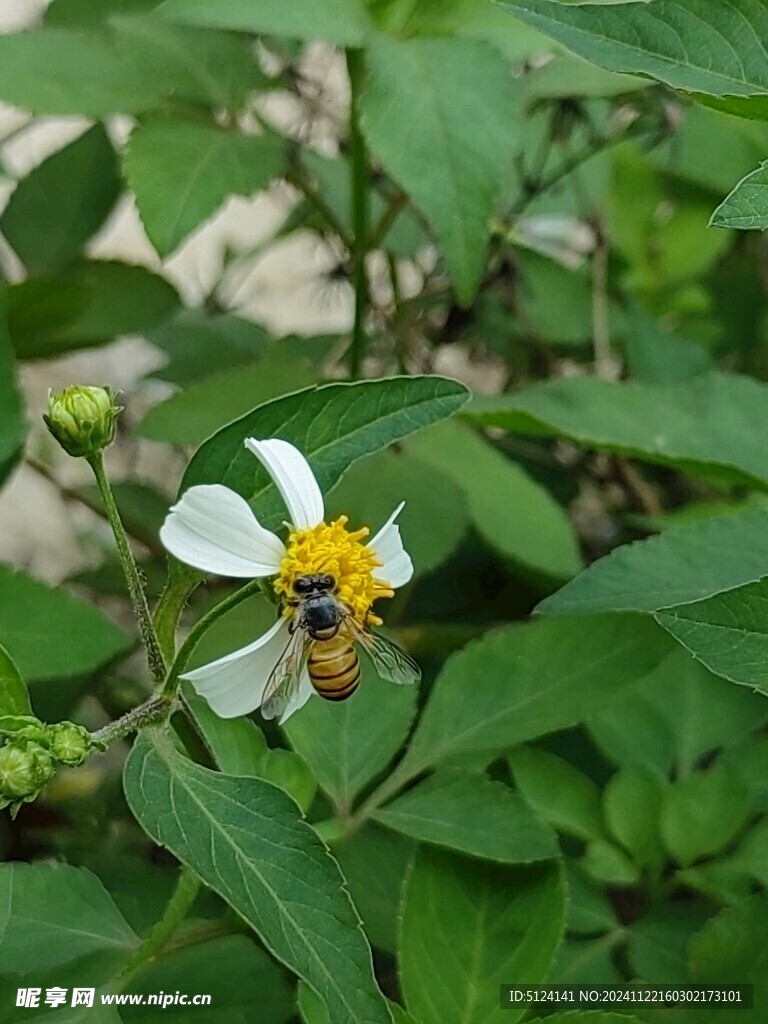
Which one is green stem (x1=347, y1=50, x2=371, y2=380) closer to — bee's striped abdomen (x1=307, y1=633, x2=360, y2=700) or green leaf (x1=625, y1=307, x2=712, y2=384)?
green leaf (x1=625, y1=307, x2=712, y2=384)

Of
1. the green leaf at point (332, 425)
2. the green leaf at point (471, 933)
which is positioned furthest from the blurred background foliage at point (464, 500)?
the green leaf at point (332, 425)

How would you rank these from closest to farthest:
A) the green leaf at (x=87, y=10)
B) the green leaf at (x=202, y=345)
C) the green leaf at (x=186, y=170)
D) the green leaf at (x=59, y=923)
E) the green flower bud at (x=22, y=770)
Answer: the green flower bud at (x=22, y=770), the green leaf at (x=59, y=923), the green leaf at (x=186, y=170), the green leaf at (x=87, y=10), the green leaf at (x=202, y=345)

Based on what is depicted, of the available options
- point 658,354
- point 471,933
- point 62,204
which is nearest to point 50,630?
point 471,933

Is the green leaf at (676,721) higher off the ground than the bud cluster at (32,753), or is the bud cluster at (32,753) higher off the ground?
the bud cluster at (32,753)

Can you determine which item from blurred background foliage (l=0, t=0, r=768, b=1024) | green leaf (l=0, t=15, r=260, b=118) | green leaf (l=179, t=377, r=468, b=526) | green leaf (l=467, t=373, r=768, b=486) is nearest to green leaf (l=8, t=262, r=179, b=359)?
blurred background foliage (l=0, t=0, r=768, b=1024)

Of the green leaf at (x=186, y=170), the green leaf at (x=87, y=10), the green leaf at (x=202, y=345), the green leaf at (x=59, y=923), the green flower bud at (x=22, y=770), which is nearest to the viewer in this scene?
the green flower bud at (x=22, y=770)

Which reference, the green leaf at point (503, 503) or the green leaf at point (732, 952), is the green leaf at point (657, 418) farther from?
the green leaf at point (732, 952)
